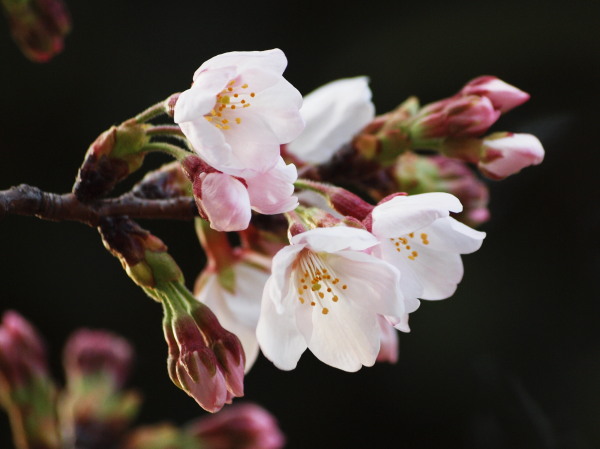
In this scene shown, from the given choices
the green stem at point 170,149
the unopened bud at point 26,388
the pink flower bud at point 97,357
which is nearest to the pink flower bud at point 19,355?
the unopened bud at point 26,388

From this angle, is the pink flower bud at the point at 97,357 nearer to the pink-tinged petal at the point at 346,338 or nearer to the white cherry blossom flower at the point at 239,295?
the white cherry blossom flower at the point at 239,295

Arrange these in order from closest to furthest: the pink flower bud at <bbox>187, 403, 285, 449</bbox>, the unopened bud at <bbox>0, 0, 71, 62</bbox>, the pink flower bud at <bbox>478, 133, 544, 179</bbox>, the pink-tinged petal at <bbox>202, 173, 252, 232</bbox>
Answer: the pink-tinged petal at <bbox>202, 173, 252, 232</bbox>
the pink flower bud at <bbox>478, 133, 544, 179</bbox>
the unopened bud at <bbox>0, 0, 71, 62</bbox>
the pink flower bud at <bbox>187, 403, 285, 449</bbox>

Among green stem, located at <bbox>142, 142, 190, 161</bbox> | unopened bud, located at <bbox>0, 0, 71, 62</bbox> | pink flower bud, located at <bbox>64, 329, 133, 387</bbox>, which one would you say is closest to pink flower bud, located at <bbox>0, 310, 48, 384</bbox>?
pink flower bud, located at <bbox>64, 329, 133, 387</bbox>

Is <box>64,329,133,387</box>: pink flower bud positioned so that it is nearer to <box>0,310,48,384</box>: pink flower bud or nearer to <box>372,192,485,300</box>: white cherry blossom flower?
<box>0,310,48,384</box>: pink flower bud

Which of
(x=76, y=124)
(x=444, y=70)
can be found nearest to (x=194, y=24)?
(x=76, y=124)

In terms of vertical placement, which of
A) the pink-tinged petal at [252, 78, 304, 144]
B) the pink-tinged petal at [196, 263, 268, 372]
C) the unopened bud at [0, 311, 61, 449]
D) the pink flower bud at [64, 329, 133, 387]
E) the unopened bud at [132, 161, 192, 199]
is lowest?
the pink flower bud at [64, 329, 133, 387]

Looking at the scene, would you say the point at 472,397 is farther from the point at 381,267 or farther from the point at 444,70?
the point at 381,267

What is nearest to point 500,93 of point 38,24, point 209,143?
point 209,143
